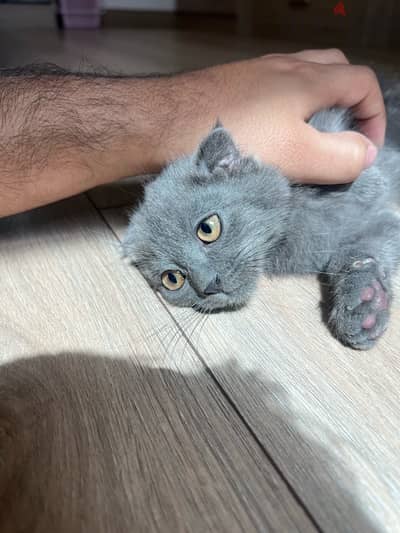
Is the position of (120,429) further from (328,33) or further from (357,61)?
(328,33)

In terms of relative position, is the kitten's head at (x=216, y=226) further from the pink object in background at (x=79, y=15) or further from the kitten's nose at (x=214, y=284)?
the pink object in background at (x=79, y=15)

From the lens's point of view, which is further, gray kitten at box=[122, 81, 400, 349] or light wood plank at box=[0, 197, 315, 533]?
gray kitten at box=[122, 81, 400, 349]

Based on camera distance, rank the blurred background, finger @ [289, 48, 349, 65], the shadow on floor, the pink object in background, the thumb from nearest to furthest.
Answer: the shadow on floor < the thumb < finger @ [289, 48, 349, 65] < the blurred background < the pink object in background

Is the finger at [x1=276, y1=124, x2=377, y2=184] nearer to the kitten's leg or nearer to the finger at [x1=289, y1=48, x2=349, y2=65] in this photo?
the kitten's leg

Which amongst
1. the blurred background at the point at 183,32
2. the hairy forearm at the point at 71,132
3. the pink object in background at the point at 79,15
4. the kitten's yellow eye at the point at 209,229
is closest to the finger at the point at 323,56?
the hairy forearm at the point at 71,132

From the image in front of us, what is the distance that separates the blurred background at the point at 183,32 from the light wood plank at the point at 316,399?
1.88m

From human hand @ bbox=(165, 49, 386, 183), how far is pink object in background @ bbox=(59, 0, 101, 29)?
375 centimetres

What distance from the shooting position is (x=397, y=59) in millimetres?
2387

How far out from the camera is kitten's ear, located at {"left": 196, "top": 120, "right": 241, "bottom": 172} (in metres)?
0.81

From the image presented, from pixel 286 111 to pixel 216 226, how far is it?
10.3 inches

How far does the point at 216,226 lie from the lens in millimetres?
805

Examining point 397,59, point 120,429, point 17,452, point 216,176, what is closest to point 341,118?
point 216,176

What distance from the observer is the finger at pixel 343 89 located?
906mm

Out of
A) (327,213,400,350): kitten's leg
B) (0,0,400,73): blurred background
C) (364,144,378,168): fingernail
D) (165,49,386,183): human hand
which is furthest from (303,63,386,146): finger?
(0,0,400,73): blurred background
